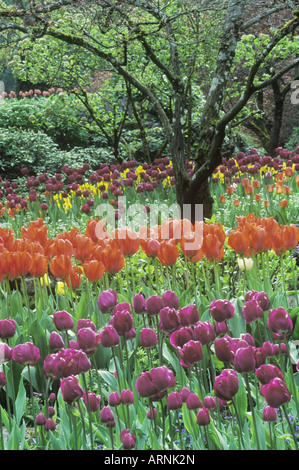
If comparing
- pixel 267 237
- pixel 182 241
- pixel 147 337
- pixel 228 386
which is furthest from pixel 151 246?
pixel 228 386

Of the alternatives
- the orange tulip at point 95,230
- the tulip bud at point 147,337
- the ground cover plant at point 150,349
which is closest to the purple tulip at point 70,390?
the ground cover plant at point 150,349

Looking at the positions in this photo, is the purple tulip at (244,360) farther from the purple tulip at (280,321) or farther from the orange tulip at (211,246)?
the orange tulip at (211,246)

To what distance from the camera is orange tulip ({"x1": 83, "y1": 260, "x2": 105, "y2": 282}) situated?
8.96 ft

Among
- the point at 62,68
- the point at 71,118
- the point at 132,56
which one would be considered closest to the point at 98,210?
the point at 132,56

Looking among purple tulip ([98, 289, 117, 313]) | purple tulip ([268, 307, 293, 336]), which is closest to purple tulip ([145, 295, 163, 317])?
purple tulip ([98, 289, 117, 313])

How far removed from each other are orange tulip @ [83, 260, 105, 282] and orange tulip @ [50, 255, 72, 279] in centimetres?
16

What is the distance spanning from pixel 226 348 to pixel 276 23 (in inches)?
→ 618

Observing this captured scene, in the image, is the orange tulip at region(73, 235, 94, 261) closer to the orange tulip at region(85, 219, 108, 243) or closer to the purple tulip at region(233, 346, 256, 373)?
the orange tulip at region(85, 219, 108, 243)

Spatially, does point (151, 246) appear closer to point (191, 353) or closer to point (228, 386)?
point (191, 353)

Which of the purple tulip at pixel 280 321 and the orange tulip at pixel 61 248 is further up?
the orange tulip at pixel 61 248

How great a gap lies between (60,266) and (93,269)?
8.3 inches

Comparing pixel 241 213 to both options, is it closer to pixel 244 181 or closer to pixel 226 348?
pixel 244 181

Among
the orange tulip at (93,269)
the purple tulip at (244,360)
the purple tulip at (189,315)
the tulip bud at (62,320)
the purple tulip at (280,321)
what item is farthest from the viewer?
the orange tulip at (93,269)

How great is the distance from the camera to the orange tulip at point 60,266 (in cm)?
286
